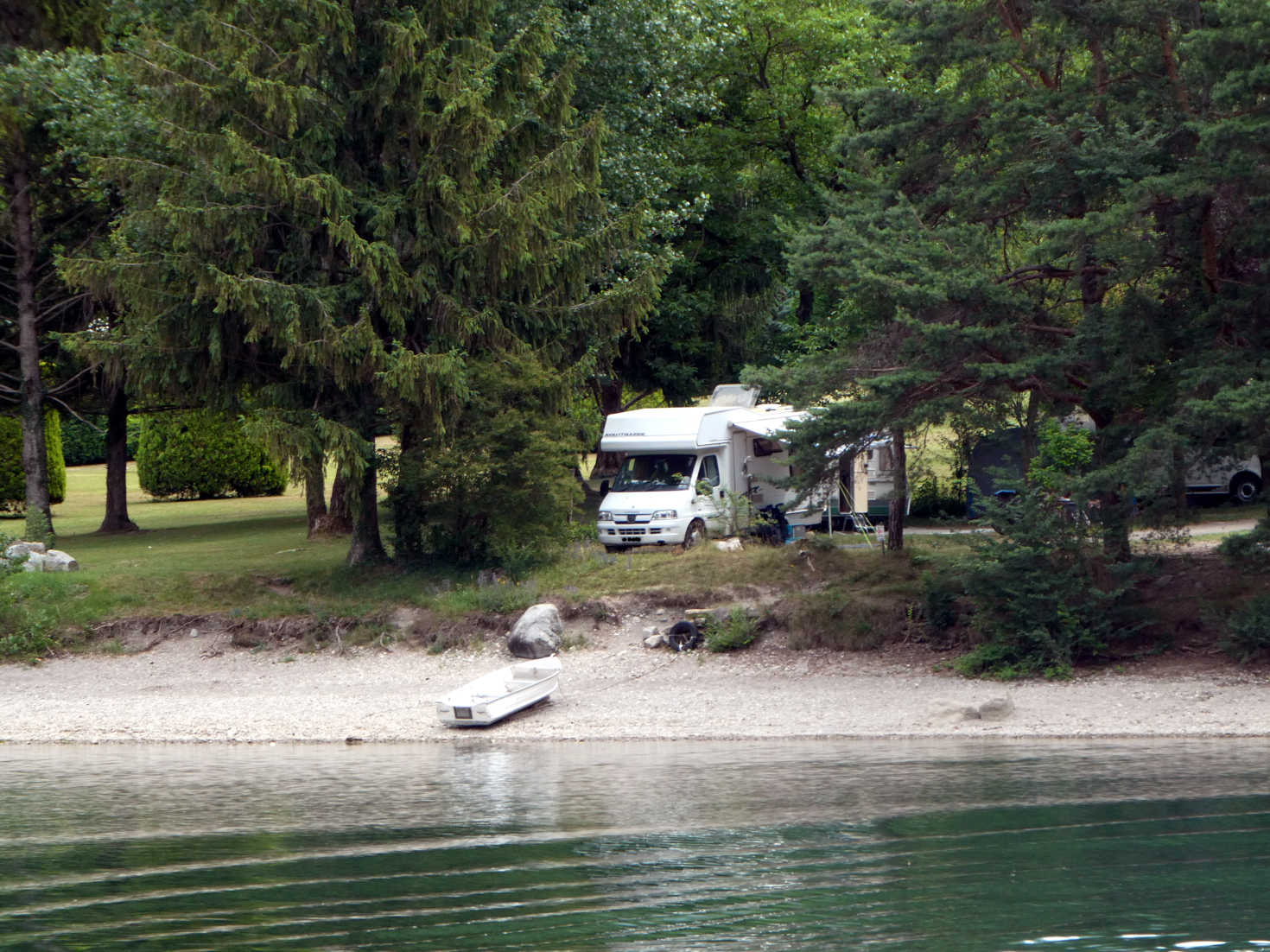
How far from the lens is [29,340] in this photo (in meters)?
29.6

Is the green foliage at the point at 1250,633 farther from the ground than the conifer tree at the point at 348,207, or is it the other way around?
the conifer tree at the point at 348,207

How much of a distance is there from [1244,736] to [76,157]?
22.9 metres

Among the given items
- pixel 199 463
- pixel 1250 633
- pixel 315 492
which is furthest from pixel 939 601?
pixel 199 463

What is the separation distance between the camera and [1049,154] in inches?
747

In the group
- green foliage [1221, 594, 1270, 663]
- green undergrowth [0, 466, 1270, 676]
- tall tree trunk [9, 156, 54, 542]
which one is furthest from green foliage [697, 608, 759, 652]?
tall tree trunk [9, 156, 54, 542]

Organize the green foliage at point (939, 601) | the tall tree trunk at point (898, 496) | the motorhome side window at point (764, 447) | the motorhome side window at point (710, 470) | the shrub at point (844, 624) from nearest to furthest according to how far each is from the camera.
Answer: the green foliage at point (939, 601) → the shrub at point (844, 624) → the tall tree trunk at point (898, 496) → the motorhome side window at point (710, 470) → the motorhome side window at point (764, 447)

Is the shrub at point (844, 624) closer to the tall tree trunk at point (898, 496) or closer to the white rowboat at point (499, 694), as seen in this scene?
the tall tree trunk at point (898, 496)

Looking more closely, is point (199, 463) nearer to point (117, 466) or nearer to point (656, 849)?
point (117, 466)

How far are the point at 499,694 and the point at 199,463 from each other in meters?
27.8

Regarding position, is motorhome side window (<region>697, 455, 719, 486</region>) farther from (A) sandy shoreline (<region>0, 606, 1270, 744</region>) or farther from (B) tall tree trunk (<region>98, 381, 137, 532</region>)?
(B) tall tree trunk (<region>98, 381, 137, 532</region>)

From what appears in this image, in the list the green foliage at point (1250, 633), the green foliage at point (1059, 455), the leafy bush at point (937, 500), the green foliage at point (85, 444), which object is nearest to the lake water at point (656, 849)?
the green foliage at point (1250, 633)

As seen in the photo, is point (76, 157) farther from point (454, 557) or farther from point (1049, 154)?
point (1049, 154)

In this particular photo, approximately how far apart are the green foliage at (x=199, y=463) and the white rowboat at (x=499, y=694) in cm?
2515

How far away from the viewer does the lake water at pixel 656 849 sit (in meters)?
10.1
